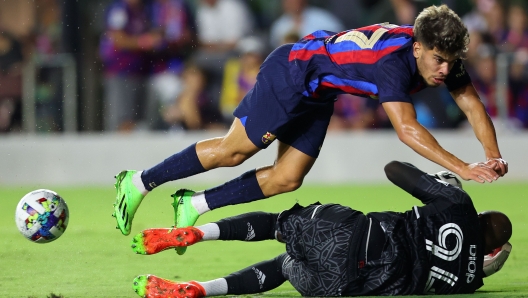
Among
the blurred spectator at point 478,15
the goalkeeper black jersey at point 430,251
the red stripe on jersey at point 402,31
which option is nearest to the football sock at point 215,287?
the goalkeeper black jersey at point 430,251

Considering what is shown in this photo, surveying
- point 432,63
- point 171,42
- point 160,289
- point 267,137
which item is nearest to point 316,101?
point 267,137

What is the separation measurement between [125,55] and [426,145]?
8.47 m

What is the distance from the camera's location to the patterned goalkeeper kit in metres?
4.51

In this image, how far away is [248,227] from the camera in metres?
5.10

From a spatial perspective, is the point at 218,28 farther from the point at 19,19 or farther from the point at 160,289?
the point at 160,289

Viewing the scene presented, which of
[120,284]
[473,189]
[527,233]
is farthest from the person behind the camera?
[473,189]

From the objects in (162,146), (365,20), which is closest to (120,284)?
(162,146)

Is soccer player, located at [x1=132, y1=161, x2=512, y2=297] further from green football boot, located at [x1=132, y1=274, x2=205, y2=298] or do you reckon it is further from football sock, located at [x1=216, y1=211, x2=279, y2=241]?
football sock, located at [x1=216, y1=211, x2=279, y2=241]

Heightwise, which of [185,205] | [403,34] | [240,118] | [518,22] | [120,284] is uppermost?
[518,22]

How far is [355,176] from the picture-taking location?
1231 centimetres

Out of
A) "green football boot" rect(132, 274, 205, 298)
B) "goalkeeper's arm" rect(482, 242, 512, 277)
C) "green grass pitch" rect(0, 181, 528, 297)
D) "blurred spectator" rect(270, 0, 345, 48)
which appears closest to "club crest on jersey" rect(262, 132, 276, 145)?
"green grass pitch" rect(0, 181, 528, 297)

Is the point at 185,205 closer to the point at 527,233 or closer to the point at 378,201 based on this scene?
the point at 527,233

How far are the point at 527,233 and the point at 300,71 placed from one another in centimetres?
298

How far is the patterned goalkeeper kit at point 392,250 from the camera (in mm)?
4508
